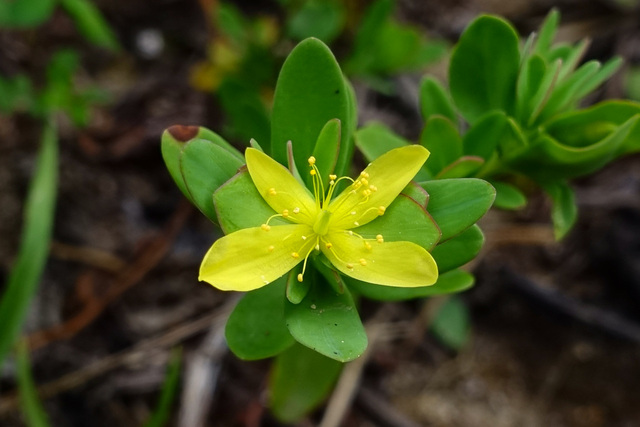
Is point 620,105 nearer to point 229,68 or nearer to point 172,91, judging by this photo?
point 229,68

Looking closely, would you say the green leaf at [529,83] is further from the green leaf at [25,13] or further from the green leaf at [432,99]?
the green leaf at [25,13]

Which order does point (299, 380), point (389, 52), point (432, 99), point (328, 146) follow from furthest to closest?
point (389, 52)
point (299, 380)
point (432, 99)
point (328, 146)

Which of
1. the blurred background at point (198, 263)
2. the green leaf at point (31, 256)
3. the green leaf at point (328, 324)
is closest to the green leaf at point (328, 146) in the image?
the green leaf at point (328, 324)

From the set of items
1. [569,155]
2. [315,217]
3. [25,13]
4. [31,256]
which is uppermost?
[569,155]

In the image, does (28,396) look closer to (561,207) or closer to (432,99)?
(432,99)

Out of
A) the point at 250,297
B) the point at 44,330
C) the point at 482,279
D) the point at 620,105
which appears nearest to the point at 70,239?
the point at 44,330

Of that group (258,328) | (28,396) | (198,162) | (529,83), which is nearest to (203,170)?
(198,162)
